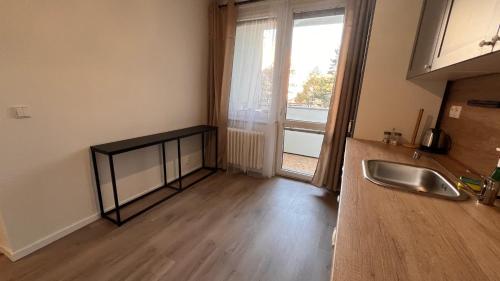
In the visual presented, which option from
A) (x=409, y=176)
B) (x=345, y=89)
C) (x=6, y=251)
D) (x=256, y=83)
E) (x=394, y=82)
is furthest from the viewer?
(x=256, y=83)

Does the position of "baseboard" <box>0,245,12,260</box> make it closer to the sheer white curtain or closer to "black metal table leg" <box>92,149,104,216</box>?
"black metal table leg" <box>92,149,104,216</box>

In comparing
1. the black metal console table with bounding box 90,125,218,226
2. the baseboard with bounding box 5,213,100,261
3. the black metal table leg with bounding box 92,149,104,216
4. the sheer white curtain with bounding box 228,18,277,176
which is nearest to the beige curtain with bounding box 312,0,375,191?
the sheer white curtain with bounding box 228,18,277,176

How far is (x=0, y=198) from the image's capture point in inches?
57.9

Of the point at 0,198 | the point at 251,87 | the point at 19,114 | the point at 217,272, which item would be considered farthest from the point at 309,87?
the point at 0,198

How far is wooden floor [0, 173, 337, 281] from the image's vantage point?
1527 mm

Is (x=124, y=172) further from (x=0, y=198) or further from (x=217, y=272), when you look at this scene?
(x=217, y=272)

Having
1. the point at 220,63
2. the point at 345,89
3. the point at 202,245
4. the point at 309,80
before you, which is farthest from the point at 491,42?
the point at 220,63

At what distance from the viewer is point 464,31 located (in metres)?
0.94

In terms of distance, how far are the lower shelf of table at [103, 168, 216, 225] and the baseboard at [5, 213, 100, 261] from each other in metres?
0.14

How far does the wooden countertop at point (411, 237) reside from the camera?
0.58m

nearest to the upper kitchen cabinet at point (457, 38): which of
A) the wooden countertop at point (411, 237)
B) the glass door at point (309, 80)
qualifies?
the wooden countertop at point (411, 237)

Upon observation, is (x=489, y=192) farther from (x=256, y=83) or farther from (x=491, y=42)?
(x=256, y=83)

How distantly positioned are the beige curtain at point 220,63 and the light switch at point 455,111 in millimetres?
→ 2484

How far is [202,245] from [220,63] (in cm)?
248
